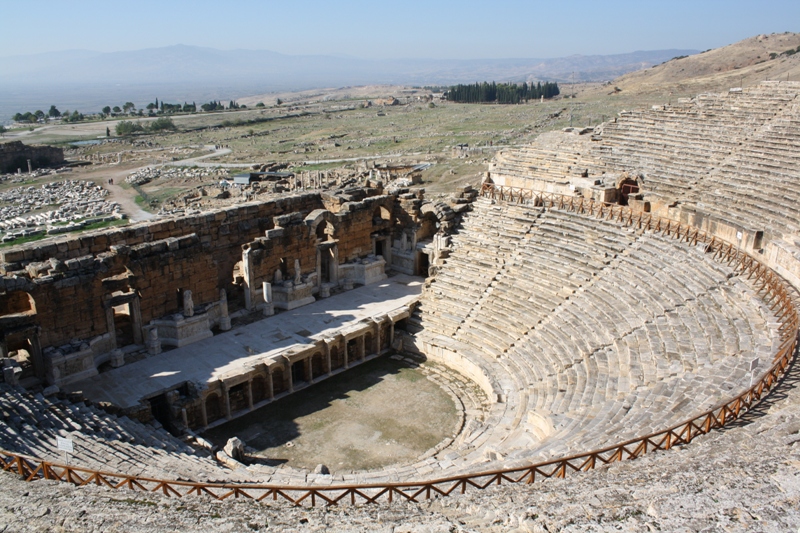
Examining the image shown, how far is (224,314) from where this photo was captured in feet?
73.9

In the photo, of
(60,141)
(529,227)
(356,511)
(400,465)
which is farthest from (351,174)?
(60,141)

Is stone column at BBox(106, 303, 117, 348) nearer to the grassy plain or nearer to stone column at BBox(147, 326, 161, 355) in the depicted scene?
stone column at BBox(147, 326, 161, 355)

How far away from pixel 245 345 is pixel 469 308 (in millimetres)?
7729

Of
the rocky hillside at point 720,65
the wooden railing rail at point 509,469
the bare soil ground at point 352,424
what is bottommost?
the bare soil ground at point 352,424

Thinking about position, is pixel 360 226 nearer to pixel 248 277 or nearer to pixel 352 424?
pixel 248 277

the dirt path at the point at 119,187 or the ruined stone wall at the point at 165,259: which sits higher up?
the ruined stone wall at the point at 165,259

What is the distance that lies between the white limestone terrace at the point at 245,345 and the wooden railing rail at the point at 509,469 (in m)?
7.07

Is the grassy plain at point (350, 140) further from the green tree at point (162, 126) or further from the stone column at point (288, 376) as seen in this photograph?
the stone column at point (288, 376)

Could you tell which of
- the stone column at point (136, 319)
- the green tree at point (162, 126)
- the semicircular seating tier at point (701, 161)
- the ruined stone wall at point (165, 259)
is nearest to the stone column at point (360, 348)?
the ruined stone wall at point (165, 259)

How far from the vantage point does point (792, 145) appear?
2325 centimetres

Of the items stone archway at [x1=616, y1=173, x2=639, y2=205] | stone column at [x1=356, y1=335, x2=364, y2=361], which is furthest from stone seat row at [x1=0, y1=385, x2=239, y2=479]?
stone archway at [x1=616, y1=173, x2=639, y2=205]

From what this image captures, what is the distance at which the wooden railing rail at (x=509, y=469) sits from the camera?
32.2 ft

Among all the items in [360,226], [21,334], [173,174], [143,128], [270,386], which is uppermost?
[143,128]

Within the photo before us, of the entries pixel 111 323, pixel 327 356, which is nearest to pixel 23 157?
pixel 111 323
